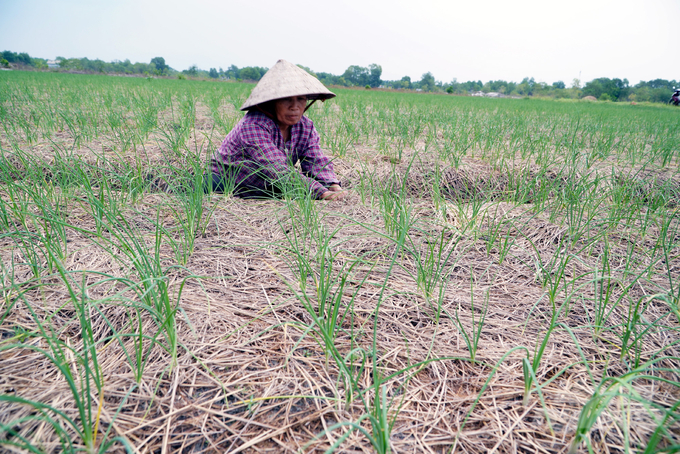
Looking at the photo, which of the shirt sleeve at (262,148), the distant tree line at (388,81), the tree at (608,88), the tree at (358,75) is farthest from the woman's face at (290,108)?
the tree at (358,75)

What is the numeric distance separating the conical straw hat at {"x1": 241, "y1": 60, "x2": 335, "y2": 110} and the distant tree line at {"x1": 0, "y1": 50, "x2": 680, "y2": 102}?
1420 inches

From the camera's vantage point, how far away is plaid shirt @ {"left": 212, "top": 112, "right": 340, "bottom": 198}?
2.06 m

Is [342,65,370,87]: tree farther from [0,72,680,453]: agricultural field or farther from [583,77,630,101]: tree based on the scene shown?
[0,72,680,453]: agricultural field

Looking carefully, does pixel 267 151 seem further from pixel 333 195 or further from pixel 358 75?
pixel 358 75

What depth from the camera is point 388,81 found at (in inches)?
2586

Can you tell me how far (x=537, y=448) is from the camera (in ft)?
2.23

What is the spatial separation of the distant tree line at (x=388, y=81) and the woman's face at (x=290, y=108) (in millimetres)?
36136

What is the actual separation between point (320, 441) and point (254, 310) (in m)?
0.49

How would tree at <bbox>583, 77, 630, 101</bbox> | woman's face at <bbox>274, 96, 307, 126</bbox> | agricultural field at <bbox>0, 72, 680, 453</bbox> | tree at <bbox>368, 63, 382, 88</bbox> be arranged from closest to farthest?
agricultural field at <bbox>0, 72, 680, 453</bbox>
woman's face at <bbox>274, 96, 307, 126</bbox>
tree at <bbox>583, 77, 630, 101</bbox>
tree at <bbox>368, 63, 382, 88</bbox>

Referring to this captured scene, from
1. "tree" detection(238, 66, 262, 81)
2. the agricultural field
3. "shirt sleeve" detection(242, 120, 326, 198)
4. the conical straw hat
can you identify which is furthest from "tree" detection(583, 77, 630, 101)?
the agricultural field

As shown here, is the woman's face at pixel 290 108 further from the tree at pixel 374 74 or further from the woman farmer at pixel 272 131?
the tree at pixel 374 74

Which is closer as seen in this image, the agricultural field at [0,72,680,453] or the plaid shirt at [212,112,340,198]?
the agricultural field at [0,72,680,453]

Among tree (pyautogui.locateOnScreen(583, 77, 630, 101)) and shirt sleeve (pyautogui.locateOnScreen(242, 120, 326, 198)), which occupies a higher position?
tree (pyautogui.locateOnScreen(583, 77, 630, 101))

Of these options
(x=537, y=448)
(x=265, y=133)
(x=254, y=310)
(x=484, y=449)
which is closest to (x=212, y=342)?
(x=254, y=310)
